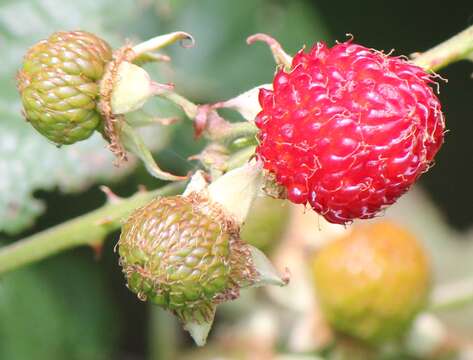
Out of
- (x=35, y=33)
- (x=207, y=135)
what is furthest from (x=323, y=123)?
(x=35, y=33)

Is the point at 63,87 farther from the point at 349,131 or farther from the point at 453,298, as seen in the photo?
the point at 453,298

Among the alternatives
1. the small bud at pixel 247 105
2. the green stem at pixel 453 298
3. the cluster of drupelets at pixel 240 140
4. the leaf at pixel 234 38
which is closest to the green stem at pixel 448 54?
the cluster of drupelets at pixel 240 140

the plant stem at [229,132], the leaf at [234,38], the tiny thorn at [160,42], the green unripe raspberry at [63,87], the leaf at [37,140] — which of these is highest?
the tiny thorn at [160,42]

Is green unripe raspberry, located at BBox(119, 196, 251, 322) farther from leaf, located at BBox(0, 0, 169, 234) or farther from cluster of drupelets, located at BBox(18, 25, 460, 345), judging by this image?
leaf, located at BBox(0, 0, 169, 234)

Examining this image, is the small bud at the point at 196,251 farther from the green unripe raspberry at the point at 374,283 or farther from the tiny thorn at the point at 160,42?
the green unripe raspberry at the point at 374,283

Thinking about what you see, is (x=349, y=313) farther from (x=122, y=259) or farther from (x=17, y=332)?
(x=122, y=259)

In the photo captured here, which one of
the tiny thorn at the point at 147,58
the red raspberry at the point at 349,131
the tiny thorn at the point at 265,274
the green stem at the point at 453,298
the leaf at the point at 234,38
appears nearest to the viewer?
the red raspberry at the point at 349,131

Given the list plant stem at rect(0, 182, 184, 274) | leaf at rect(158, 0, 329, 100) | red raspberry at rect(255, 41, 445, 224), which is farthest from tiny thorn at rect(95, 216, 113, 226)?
leaf at rect(158, 0, 329, 100)
